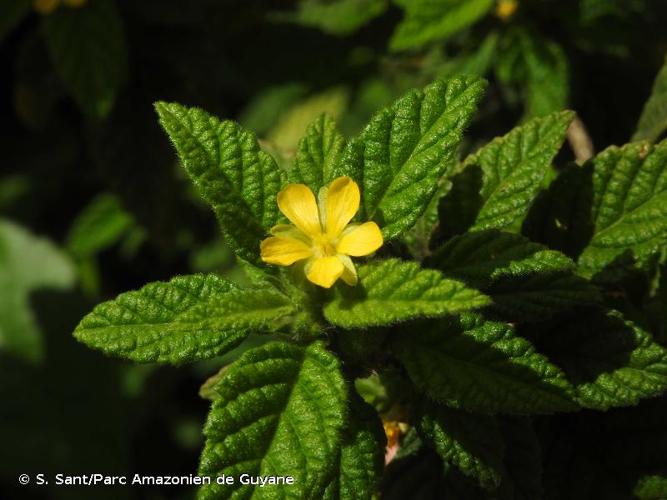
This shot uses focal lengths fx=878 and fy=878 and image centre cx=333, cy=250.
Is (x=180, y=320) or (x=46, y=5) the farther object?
(x=46, y=5)

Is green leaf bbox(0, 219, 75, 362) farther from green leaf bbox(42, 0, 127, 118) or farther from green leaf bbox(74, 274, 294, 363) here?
green leaf bbox(74, 274, 294, 363)

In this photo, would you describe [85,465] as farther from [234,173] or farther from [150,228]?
[234,173]

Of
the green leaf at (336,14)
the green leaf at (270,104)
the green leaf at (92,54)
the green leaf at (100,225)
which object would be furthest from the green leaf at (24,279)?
the green leaf at (336,14)

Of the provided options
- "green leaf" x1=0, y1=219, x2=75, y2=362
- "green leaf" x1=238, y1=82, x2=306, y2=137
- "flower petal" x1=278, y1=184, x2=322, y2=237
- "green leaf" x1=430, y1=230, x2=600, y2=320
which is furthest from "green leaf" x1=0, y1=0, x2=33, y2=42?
"green leaf" x1=430, y1=230, x2=600, y2=320

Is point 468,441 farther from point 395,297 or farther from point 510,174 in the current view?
point 510,174

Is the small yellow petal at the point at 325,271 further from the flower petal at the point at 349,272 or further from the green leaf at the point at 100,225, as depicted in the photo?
the green leaf at the point at 100,225

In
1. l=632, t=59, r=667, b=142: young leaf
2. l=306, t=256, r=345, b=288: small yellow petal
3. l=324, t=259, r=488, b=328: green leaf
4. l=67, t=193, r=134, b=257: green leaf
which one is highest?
l=67, t=193, r=134, b=257: green leaf

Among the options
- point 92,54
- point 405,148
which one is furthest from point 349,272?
point 92,54
